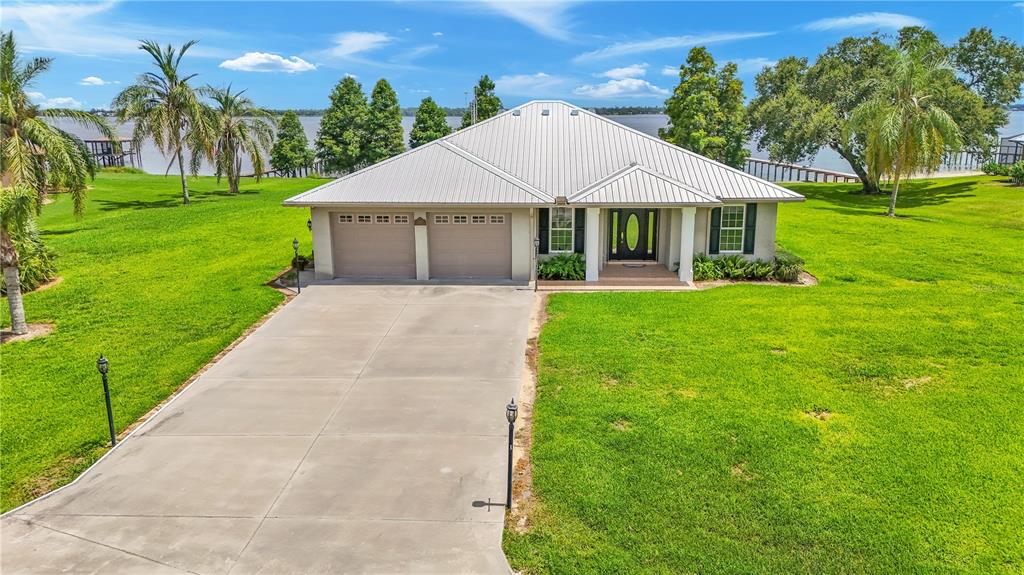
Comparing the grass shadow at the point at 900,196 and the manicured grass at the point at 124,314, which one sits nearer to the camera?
the manicured grass at the point at 124,314

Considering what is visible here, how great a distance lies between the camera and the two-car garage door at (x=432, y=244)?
17688mm

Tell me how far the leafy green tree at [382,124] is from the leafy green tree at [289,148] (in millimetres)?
8950

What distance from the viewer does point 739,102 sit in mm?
41469

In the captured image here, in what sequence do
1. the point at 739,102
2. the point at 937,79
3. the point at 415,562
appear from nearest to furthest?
1. the point at 415,562
2. the point at 937,79
3. the point at 739,102

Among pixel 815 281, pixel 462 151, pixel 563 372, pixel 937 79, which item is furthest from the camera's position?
→ pixel 937 79

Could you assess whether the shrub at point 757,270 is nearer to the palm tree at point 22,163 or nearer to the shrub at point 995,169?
the palm tree at point 22,163

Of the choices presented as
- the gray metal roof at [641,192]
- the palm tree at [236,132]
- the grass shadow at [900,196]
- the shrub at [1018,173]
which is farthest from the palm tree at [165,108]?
the shrub at [1018,173]

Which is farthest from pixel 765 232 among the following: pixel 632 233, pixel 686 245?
pixel 632 233

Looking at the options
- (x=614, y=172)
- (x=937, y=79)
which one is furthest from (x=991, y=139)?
(x=614, y=172)

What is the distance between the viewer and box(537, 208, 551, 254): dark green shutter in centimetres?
1839

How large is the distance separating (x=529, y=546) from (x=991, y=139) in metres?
41.8

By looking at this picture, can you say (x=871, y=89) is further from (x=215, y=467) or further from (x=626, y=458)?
(x=215, y=467)

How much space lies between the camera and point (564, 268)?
704 inches

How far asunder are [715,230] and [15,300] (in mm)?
16704
